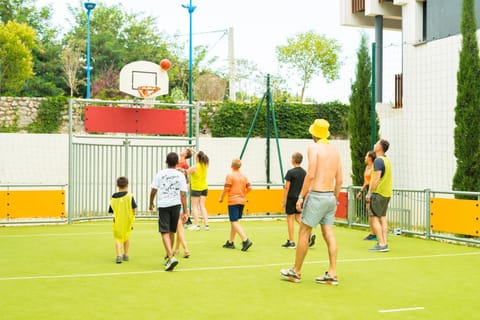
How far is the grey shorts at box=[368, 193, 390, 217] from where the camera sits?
12.9 m

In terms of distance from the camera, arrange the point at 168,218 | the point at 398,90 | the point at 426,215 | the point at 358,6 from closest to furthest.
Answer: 1. the point at 168,218
2. the point at 426,215
3. the point at 398,90
4. the point at 358,6

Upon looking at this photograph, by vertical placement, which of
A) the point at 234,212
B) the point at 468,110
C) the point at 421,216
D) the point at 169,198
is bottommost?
the point at 421,216

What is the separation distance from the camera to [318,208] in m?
9.01

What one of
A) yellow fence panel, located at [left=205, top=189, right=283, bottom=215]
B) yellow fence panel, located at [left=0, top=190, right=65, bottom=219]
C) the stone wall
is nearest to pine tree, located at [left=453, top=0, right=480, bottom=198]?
yellow fence panel, located at [left=205, top=189, right=283, bottom=215]

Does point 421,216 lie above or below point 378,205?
below

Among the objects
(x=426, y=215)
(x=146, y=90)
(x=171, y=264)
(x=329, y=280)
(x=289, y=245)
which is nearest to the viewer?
(x=329, y=280)

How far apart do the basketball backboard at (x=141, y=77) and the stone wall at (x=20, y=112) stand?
26.6ft

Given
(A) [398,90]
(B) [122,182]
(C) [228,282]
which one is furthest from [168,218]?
(A) [398,90]

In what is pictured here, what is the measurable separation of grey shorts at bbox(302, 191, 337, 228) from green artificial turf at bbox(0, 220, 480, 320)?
834mm

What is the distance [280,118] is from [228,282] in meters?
19.4

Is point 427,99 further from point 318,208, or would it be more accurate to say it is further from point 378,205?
point 318,208

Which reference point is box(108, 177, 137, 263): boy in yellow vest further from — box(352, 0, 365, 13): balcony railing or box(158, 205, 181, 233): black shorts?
box(352, 0, 365, 13): balcony railing

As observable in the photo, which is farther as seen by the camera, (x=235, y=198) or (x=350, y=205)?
(x=350, y=205)

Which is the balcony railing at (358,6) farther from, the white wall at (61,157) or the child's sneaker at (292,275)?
the child's sneaker at (292,275)
